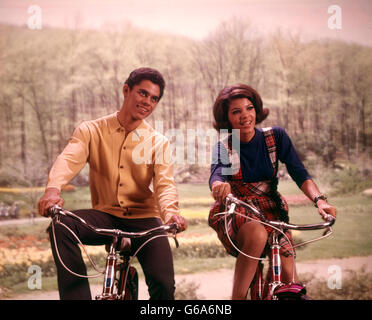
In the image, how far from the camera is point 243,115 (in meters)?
3.39

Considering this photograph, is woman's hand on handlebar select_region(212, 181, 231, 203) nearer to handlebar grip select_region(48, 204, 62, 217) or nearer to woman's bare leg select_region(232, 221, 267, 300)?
woman's bare leg select_region(232, 221, 267, 300)

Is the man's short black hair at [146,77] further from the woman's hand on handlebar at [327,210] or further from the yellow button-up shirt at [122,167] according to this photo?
the woman's hand on handlebar at [327,210]

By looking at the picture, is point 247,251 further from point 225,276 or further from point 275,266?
point 225,276

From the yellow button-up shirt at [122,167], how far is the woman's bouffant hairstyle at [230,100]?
0.47m

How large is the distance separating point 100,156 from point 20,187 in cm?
202

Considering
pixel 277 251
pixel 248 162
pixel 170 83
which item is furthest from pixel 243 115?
pixel 170 83

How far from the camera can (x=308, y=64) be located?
5.09 metres

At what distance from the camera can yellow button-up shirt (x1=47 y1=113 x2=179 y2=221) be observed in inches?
136

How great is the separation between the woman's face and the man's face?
1.95 feet

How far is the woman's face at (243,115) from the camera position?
3391 mm

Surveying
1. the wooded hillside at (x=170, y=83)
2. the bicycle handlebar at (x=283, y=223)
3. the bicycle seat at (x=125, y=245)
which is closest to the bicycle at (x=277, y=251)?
the bicycle handlebar at (x=283, y=223)

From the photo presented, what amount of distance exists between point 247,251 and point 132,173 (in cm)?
103
